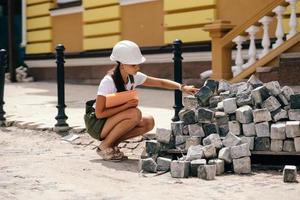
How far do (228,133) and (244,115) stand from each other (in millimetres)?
211

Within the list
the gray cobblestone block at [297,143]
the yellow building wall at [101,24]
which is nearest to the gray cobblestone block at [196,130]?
the gray cobblestone block at [297,143]

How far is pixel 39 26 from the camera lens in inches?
664

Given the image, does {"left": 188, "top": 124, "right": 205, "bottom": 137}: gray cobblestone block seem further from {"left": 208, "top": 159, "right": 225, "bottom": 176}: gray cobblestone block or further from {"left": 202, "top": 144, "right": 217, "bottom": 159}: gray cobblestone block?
{"left": 208, "top": 159, "right": 225, "bottom": 176}: gray cobblestone block

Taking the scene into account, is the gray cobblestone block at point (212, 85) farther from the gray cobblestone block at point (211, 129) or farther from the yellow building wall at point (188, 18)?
the yellow building wall at point (188, 18)

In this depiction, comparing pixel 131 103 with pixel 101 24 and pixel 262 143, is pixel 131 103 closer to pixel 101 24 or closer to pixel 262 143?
pixel 262 143

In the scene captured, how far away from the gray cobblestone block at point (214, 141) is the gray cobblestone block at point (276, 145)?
45 cm

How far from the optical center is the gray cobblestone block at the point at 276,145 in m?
5.08

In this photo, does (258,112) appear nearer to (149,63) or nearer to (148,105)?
(148,105)

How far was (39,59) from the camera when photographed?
16.8 metres

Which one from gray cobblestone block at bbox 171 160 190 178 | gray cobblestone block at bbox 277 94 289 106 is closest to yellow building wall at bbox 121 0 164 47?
gray cobblestone block at bbox 277 94 289 106

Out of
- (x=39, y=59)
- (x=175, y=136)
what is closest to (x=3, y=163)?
(x=175, y=136)

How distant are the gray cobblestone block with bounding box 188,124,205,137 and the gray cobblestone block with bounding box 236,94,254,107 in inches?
16.4

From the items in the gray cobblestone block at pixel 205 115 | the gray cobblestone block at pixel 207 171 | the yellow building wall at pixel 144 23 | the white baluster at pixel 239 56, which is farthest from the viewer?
the yellow building wall at pixel 144 23

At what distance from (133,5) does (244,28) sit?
4.93m
